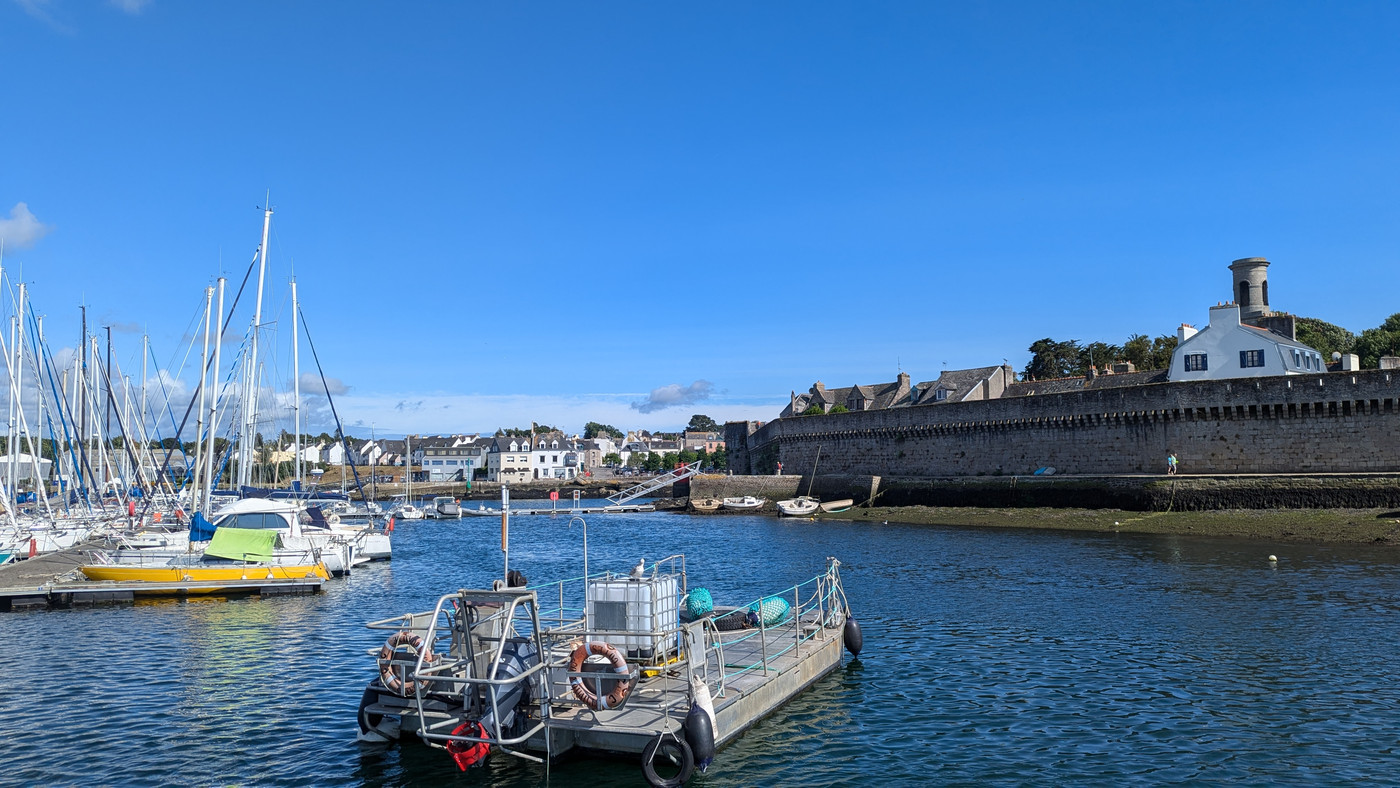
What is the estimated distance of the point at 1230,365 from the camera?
5731cm

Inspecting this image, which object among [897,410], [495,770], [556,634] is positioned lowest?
[495,770]

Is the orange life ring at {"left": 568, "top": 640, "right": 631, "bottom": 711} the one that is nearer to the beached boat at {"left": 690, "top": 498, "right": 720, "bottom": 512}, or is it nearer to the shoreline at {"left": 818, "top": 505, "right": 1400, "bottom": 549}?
the shoreline at {"left": 818, "top": 505, "right": 1400, "bottom": 549}

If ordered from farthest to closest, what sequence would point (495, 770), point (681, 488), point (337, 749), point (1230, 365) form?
1. point (681, 488)
2. point (1230, 365)
3. point (337, 749)
4. point (495, 770)

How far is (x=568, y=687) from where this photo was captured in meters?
13.6

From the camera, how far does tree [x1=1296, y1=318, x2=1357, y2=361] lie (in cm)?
7694

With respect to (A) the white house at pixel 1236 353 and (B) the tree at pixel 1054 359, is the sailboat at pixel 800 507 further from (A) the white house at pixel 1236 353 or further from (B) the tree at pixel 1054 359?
(B) the tree at pixel 1054 359

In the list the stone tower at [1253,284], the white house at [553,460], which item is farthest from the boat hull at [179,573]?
the white house at [553,460]

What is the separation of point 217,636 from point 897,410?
178 feet

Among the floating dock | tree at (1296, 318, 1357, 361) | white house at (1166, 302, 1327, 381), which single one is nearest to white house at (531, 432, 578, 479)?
tree at (1296, 318, 1357, 361)

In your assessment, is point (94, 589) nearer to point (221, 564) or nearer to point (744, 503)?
point (221, 564)

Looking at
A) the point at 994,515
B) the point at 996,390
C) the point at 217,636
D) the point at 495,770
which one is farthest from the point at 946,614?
the point at 996,390

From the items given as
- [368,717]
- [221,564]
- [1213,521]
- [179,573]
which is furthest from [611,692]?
[1213,521]

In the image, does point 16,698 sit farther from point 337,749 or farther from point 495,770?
point 495,770

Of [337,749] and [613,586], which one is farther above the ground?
[613,586]
